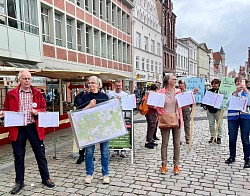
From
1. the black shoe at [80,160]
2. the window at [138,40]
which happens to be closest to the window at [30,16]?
the black shoe at [80,160]

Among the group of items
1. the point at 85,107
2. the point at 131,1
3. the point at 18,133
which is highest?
the point at 131,1

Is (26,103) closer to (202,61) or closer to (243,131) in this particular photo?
(243,131)

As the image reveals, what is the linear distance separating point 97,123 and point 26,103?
1.23m

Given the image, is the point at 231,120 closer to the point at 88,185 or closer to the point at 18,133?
the point at 88,185

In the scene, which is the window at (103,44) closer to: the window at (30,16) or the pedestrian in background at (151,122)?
the window at (30,16)

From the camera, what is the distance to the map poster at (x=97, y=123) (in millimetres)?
4234

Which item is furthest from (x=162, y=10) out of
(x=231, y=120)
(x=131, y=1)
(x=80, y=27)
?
(x=231, y=120)

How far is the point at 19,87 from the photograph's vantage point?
13.4 ft

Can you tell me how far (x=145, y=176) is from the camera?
471 centimetres

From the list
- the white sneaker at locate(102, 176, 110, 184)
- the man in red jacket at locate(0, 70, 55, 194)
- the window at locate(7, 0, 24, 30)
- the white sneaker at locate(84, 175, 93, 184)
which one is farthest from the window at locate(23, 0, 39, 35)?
the white sneaker at locate(102, 176, 110, 184)

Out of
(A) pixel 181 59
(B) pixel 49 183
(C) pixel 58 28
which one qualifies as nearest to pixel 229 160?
(B) pixel 49 183

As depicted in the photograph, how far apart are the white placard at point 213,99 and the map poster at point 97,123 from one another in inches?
120

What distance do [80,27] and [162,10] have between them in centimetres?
2709

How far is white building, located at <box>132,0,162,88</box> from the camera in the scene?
1384 inches
